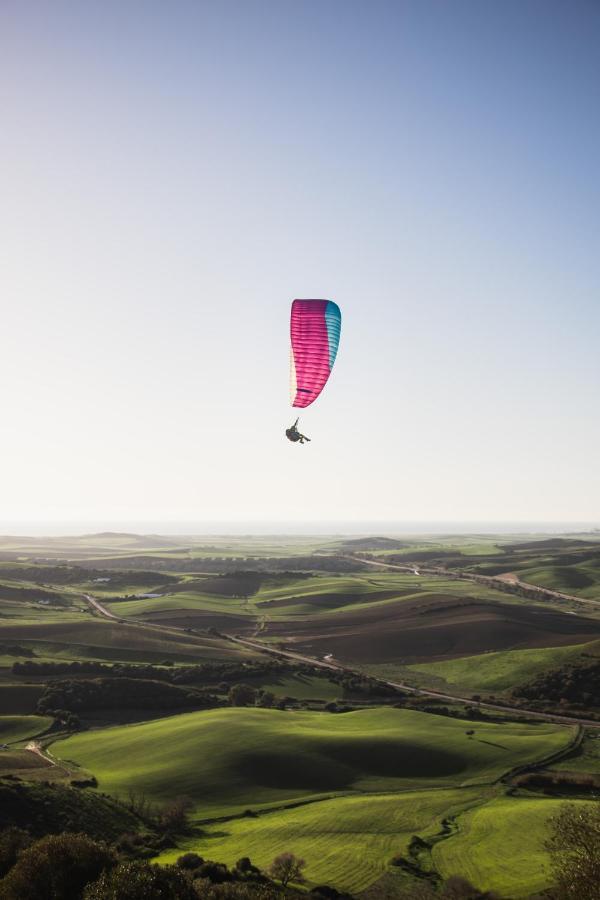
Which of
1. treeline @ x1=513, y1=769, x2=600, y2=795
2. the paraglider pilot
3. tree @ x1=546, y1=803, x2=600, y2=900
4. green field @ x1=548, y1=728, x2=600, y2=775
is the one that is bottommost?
green field @ x1=548, y1=728, x2=600, y2=775

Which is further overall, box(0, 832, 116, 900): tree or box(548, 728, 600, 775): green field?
box(548, 728, 600, 775): green field

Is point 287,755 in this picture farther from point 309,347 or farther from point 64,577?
point 64,577

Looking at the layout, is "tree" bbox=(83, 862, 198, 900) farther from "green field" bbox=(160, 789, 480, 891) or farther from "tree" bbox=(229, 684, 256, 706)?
"tree" bbox=(229, 684, 256, 706)

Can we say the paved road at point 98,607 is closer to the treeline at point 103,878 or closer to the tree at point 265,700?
the tree at point 265,700

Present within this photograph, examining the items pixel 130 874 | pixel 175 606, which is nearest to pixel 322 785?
pixel 130 874

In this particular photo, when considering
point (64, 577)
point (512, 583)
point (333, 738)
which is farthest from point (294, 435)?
point (64, 577)

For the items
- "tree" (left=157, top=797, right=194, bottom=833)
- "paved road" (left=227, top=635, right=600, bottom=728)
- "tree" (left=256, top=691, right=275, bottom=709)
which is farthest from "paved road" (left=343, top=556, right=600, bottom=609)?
"tree" (left=157, top=797, right=194, bottom=833)
